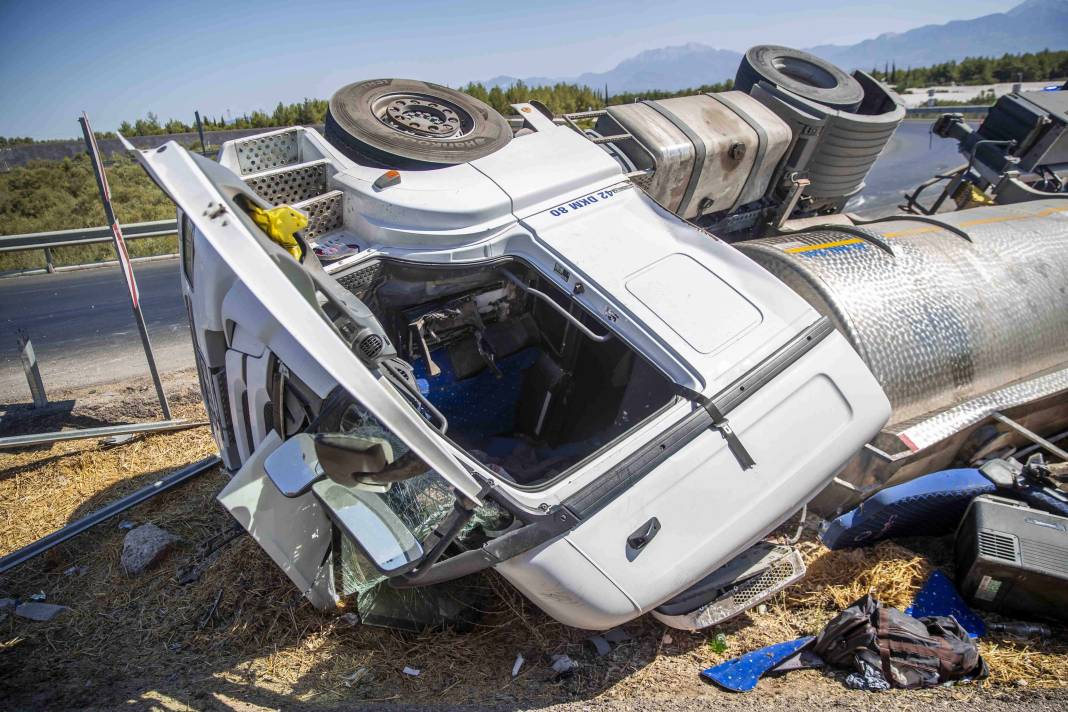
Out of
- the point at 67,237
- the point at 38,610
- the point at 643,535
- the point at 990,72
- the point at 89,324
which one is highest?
the point at 643,535

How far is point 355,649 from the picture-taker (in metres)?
2.97

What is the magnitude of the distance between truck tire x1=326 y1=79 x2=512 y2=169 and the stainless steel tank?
177cm

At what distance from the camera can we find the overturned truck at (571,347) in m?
2.28

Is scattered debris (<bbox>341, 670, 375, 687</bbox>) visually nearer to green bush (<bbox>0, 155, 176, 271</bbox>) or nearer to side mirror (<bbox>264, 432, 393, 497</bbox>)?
side mirror (<bbox>264, 432, 393, 497</bbox>)

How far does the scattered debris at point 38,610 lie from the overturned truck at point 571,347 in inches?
50.1

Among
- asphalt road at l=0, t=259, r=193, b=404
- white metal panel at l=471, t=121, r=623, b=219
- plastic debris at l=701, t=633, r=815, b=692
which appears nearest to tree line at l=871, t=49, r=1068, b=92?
asphalt road at l=0, t=259, r=193, b=404

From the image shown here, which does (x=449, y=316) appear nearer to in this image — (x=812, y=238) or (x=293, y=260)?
(x=293, y=260)

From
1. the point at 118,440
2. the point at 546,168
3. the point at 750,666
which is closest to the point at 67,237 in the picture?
the point at 118,440

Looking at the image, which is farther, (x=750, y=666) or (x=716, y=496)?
(x=750, y=666)

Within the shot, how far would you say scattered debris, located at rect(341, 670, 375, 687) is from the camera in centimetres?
280

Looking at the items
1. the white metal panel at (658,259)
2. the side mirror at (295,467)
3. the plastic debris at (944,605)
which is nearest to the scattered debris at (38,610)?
the side mirror at (295,467)

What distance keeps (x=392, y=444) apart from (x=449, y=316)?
126cm

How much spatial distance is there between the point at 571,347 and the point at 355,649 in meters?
1.78

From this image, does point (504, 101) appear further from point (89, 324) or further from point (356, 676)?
point (356, 676)
